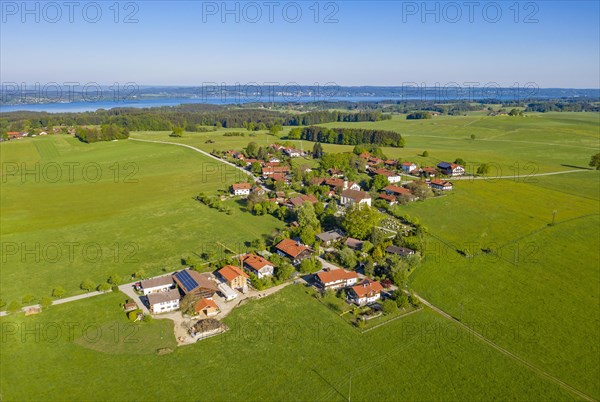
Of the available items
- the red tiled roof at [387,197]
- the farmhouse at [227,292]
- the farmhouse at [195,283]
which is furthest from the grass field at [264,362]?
the red tiled roof at [387,197]

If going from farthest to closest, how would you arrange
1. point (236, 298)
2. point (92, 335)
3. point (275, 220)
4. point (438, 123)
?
1. point (438, 123)
2. point (275, 220)
3. point (236, 298)
4. point (92, 335)

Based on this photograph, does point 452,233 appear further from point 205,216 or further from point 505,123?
point 505,123

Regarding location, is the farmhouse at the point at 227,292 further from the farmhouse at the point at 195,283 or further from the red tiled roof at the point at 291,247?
the red tiled roof at the point at 291,247

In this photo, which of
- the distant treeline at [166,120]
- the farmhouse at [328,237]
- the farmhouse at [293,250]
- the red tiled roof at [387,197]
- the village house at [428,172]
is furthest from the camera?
the distant treeline at [166,120]

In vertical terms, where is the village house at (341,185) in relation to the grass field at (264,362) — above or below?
above

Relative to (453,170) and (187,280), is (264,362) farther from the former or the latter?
(453,170)

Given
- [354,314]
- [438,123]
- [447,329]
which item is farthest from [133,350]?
[438,123]
